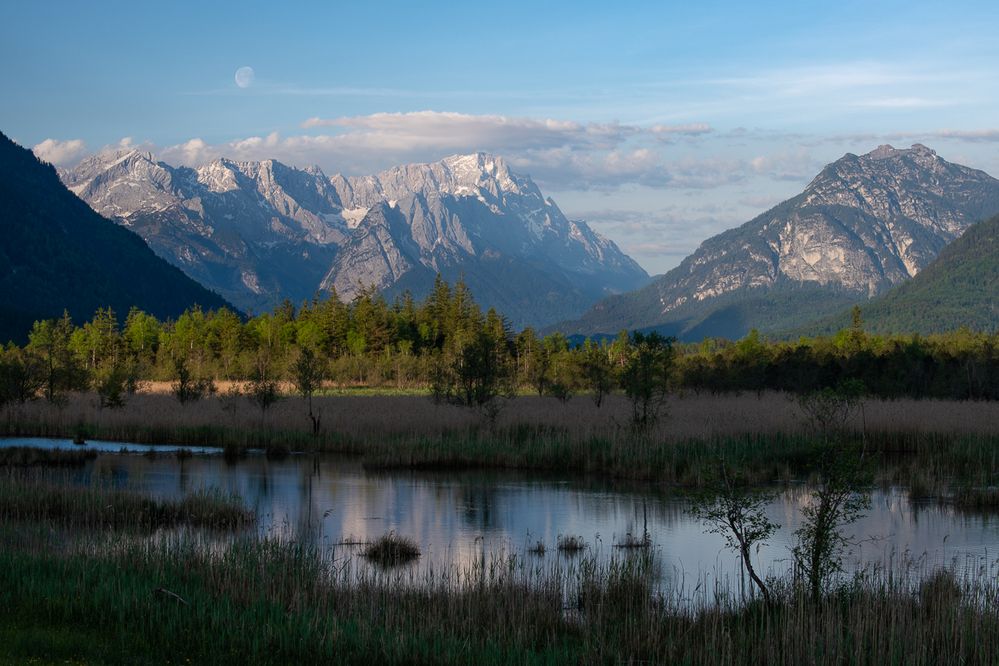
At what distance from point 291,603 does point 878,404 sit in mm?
40759

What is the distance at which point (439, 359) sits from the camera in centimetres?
7919

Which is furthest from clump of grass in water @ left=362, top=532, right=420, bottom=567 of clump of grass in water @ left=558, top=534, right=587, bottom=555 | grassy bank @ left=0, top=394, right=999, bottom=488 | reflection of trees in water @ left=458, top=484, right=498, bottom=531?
grassy bank @ left=0, top=394, right=999, bottom=488

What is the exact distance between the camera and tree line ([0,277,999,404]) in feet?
170

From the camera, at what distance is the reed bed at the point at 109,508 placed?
22.7m

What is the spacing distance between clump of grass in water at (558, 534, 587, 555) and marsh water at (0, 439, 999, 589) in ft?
0.79

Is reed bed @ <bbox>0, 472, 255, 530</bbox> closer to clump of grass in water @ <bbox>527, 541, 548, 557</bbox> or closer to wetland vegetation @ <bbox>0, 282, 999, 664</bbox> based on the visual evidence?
wetland vegetation @ <bbox>0, 282, 999, 664</bbox>

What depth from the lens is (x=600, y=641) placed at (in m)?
12.8

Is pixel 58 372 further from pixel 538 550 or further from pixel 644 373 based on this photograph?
pixel 538 550

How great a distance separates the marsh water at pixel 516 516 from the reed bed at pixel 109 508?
1206 mm

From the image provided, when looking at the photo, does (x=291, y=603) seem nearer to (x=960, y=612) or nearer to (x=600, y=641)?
(x=600, y=641)

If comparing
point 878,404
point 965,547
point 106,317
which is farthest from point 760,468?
point 106,317

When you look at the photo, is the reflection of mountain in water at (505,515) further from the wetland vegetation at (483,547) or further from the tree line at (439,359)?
the tree line at (439,359)

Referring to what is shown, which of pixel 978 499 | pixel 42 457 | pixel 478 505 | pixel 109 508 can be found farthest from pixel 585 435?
pixel 42 457

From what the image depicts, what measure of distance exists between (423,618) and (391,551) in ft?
23.7
